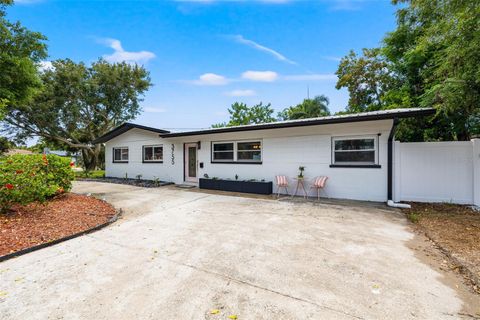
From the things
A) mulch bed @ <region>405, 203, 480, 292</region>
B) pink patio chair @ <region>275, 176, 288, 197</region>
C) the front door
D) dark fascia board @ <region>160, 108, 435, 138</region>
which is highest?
dark fascia board @ <region>160, 108, 435, 138</region>

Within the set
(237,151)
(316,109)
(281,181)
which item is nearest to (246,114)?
(316,109)

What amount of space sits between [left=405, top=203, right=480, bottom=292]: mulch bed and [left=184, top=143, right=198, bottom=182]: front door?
29.1 ft

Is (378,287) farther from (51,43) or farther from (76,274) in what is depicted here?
(51,43)

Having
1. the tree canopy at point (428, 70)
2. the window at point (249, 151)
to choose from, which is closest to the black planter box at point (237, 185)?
the window at point (249, 151)

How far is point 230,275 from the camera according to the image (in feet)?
9.13

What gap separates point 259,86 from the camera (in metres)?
21.5

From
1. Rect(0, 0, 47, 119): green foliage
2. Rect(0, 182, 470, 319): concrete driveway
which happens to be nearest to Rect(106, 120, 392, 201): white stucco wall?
Rect(0, 182, 470, 319): concrete driveway

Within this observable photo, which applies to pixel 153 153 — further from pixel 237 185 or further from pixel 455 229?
pixel 455 229

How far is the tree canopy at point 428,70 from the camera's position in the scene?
5.26m

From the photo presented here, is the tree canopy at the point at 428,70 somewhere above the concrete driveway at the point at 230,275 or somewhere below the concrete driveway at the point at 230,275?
above

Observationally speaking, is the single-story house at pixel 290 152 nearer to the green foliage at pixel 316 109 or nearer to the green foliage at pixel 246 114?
the green foliage at pixel 316 109

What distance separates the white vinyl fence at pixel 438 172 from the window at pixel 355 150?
621mm

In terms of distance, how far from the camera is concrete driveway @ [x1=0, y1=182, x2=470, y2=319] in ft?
7.11

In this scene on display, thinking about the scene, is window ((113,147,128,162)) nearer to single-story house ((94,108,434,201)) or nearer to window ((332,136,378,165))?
single-story house ((94,108,434,201))
